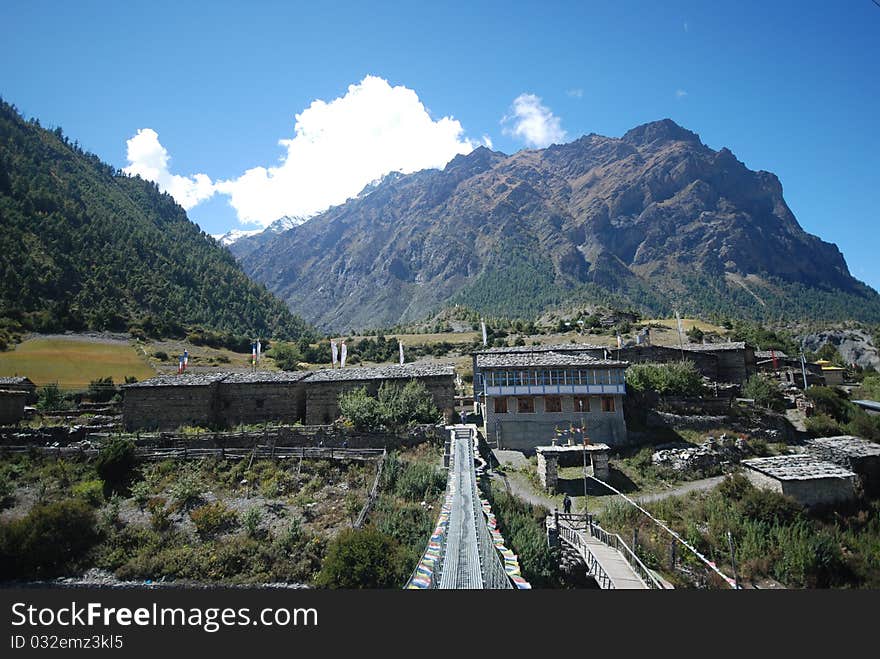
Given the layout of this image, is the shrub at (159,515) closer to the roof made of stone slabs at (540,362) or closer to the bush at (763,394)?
the roof made of stone slabs at (540,362)

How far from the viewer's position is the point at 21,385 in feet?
147

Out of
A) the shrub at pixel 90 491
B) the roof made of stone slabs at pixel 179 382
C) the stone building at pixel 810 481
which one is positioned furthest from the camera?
the roof made of stone slabs at pixel 179 382

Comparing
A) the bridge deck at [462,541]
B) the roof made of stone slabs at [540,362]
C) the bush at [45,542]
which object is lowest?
the bush at [45,542]

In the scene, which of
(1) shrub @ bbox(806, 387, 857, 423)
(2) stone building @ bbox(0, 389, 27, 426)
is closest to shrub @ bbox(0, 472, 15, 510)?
(2) stone building @ bbox(0, 389, 27, 426)

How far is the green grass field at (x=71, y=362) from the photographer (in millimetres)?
51938

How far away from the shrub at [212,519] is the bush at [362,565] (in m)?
8.70

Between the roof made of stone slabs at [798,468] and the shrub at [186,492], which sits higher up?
the roof made of stone slabs at [798,468]

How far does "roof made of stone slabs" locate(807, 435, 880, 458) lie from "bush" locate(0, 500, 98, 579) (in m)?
36.7

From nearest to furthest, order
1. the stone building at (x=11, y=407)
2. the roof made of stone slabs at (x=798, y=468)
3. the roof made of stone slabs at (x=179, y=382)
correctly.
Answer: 1. the roof made of stone slabs at (x=798, y=468)
2. the stone building at (x=11, y=407)
3. the roof made of stone slabs at (x=179, y=382)

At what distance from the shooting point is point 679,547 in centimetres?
1902

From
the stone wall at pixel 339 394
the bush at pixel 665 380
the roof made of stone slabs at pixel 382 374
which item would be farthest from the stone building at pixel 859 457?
the roof made of stone slabs at pixel 382 374

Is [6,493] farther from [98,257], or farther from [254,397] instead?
[98,257]

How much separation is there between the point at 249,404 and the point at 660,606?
106ft

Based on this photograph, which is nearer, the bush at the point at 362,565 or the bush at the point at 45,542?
the bush at the point at 362,565
